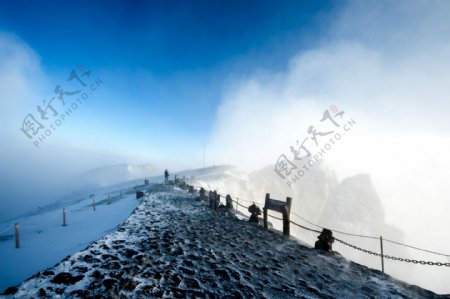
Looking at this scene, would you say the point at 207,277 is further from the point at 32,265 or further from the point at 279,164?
the point at 279,164

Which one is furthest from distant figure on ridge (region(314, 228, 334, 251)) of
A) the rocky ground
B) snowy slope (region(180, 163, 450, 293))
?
snowy slope (region(180, 163, 450, 293))

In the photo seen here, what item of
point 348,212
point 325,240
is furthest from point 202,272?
point 348,212

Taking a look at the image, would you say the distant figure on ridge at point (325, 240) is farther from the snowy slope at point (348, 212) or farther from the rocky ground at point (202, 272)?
the snowy slope at point (348, 212)

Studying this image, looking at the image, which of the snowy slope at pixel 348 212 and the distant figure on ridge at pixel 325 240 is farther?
the snowy slope at pixel 348 212

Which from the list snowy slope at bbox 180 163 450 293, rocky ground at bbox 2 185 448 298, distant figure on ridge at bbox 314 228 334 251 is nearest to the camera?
rocky ground at bbox 2 185 448 298

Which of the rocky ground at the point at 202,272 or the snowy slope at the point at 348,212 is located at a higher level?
the rocky ground at the point at 202,272

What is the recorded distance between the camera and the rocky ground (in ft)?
13.6

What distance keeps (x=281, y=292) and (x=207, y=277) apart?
1.58m

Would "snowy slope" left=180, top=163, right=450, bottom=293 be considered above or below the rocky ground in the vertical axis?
below

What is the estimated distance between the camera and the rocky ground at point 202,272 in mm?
4156

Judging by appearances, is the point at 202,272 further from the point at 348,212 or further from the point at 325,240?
the point at 348,212

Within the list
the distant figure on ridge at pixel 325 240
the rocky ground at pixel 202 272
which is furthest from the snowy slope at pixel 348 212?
the rocky ground at pixel 202 272

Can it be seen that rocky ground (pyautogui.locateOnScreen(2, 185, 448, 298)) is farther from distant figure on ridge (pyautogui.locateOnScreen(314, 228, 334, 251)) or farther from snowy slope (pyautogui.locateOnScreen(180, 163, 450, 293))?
snowy slope (pyautogui.locateOnScreen(180, 163, 450, 293))

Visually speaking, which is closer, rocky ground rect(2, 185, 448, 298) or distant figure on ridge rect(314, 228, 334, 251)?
rocky ground rect(2, 185, 448, 298)
